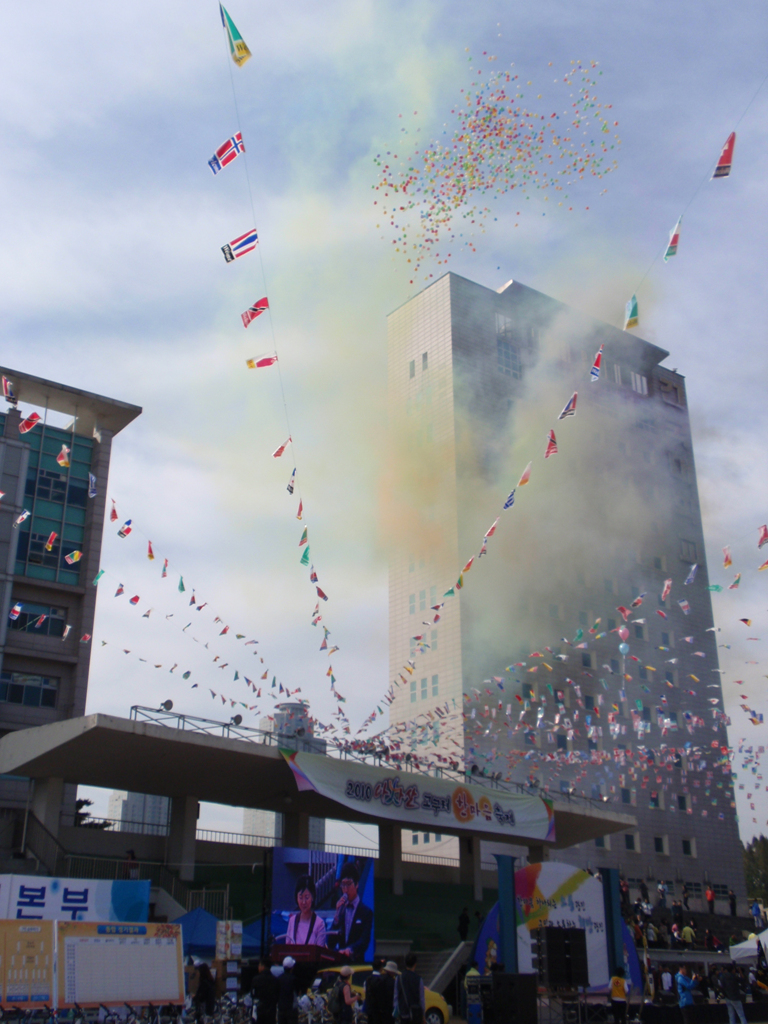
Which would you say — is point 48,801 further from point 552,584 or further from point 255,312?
point 552,584

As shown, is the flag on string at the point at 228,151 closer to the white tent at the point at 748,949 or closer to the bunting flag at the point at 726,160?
the bunting flag at the point at 726,160

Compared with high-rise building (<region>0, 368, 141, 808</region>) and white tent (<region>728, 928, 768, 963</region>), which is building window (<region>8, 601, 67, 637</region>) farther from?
white tent (<region>728, 928, 768, 963</region>)

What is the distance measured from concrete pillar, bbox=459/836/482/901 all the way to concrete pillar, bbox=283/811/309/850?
238 inches

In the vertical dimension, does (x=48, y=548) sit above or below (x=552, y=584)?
below

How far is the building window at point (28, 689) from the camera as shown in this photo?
114 feet

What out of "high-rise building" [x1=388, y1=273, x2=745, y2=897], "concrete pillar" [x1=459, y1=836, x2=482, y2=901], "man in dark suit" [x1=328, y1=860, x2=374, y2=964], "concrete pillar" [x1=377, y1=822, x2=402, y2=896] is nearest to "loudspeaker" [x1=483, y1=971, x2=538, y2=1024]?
"man in dark suit" [x1=328, y1=860, x2=374, y2=964]

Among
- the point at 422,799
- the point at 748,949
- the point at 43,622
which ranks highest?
the point at 43,622

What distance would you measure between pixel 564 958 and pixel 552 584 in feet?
142

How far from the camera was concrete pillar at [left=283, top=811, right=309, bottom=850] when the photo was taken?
101 feet

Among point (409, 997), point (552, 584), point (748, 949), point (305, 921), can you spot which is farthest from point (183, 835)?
point (552, 584)

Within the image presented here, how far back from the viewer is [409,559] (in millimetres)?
57750

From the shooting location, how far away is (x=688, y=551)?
70250 mm

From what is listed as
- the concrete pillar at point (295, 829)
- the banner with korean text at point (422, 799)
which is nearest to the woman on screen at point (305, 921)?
the banner with korean text at point (422, 799)

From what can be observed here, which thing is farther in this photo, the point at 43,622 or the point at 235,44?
the point at 43,622
